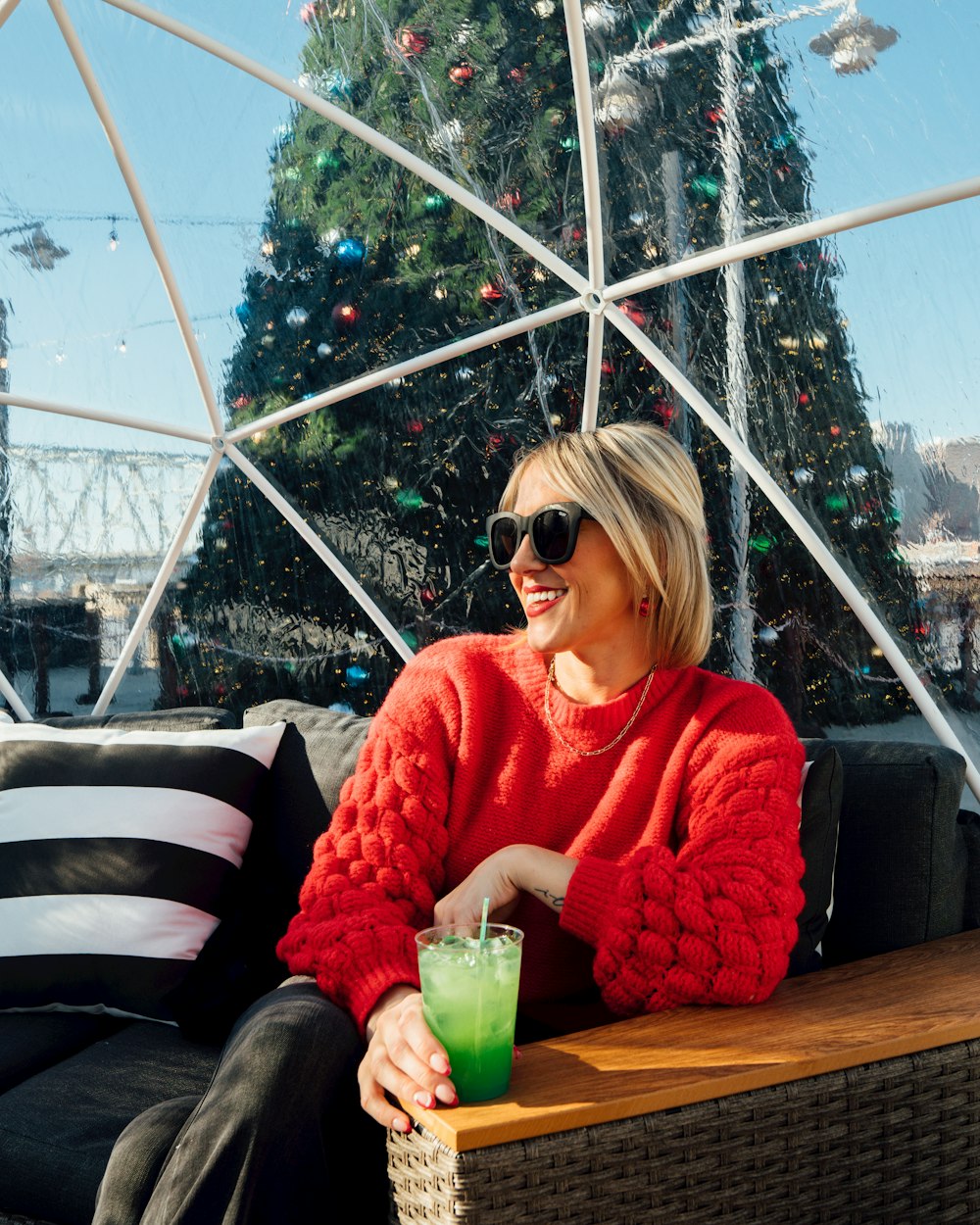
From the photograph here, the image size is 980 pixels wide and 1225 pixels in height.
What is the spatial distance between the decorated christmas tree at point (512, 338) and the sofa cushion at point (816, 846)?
0.95m

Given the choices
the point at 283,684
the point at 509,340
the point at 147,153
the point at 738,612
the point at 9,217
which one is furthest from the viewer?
the point at 283,684

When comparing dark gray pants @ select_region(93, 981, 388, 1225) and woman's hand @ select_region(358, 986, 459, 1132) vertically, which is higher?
woman's hand @ select_region(358, 986, 459, 1132)

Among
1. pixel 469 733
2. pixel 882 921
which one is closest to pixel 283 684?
pixel 469 733

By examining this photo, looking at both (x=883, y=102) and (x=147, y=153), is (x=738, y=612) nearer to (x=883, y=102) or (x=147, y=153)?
(x=883, y=102)

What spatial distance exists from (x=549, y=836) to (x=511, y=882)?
298 mm

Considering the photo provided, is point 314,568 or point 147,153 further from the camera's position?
point 314,568

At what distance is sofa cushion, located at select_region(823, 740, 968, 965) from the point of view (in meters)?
2.83

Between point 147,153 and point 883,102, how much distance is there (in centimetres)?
282

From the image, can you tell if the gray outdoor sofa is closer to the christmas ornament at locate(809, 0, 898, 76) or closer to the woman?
the woman

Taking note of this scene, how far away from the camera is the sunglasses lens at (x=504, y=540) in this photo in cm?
281

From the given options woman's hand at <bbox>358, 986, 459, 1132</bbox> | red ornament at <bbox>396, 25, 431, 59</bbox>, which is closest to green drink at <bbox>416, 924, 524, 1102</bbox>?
woman's hand at <bbox>358, 986, 459, 1132</bbox>

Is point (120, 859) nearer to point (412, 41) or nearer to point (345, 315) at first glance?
point (345, 315)

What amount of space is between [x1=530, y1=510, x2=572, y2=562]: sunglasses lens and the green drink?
1097mm

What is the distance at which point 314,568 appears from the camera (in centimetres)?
509
